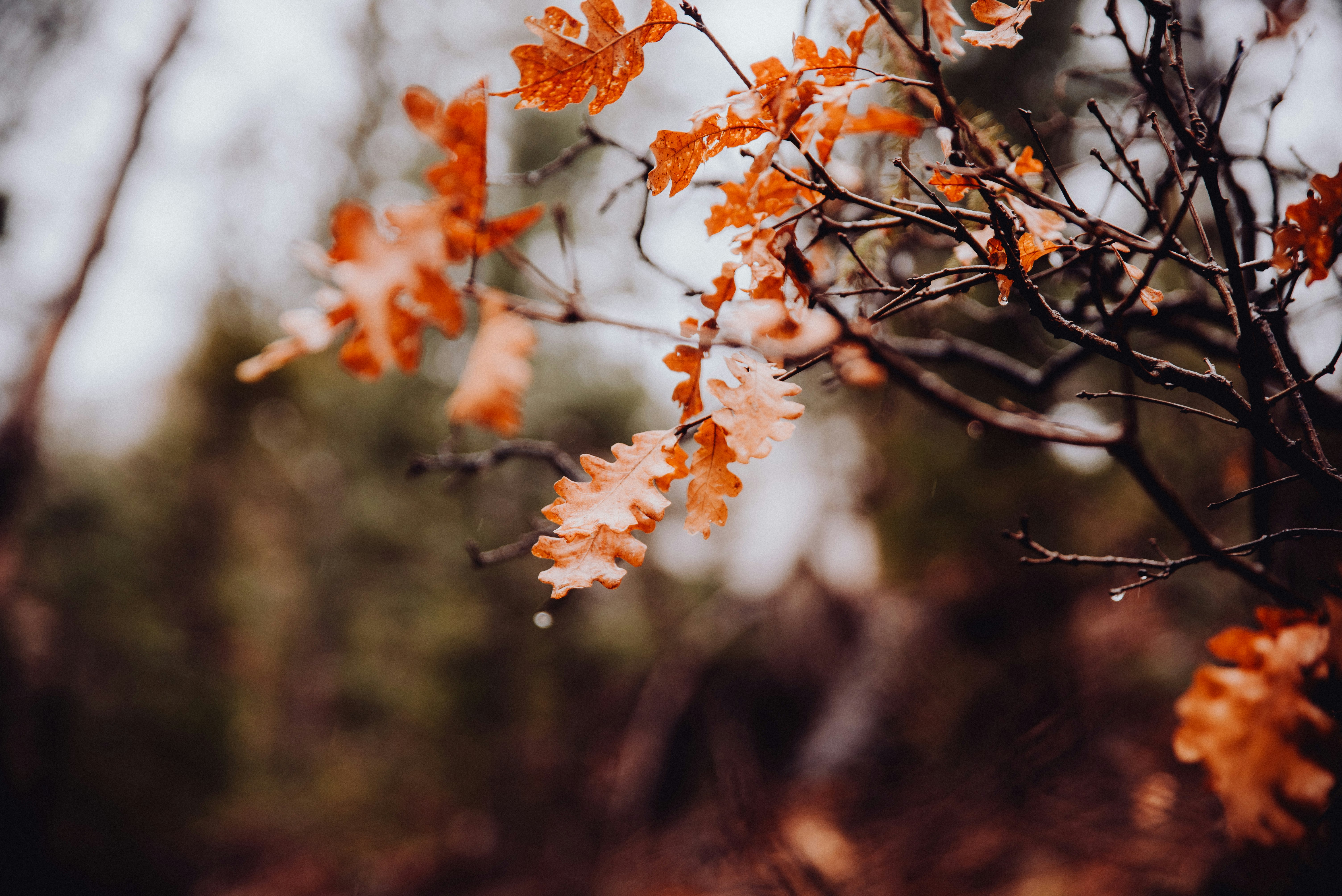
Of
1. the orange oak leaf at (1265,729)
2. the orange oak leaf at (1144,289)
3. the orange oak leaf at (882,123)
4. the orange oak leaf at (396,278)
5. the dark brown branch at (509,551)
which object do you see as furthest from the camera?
Answer: the dark brown branch at (509,551)

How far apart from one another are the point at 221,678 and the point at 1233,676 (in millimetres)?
6507

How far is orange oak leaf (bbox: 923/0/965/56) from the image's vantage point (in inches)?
18.3

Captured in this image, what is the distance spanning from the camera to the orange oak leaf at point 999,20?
0.54 meters

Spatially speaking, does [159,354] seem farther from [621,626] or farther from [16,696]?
[621,626]

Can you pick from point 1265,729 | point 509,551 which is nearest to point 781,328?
point 509,551

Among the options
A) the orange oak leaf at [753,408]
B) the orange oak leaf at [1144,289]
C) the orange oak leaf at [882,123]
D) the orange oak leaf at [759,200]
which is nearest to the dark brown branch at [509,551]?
the orange oak leaf at [753,408]

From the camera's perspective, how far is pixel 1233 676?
749 millimetres

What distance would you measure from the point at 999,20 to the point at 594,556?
708 millimetres

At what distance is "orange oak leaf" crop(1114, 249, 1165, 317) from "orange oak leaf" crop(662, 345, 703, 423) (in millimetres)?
413

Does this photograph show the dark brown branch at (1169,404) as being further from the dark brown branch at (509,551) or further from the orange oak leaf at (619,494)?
the dark brown branch at (509,551)

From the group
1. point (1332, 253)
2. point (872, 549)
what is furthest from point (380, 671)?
point (1332, 253)

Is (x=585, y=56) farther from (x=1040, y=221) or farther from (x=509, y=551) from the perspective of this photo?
(x=509, y=551)

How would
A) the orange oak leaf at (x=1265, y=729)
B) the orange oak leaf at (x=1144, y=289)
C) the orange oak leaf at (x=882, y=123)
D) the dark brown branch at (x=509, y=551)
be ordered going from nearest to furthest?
the orange oak leaf at (x=882, y=123), the orange oak leaf at (x=1144, y=289), the orange oak leaf at (x=1265, y=729), the dark brown branch at (x=509, y=551)

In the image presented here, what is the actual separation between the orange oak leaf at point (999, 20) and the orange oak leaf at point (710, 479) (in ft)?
1.48
